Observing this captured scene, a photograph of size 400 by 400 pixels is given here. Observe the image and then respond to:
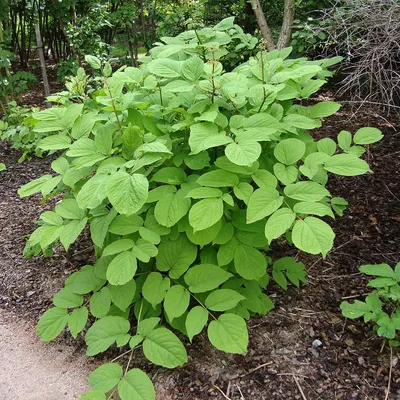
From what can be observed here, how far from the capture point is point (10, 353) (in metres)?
1.80

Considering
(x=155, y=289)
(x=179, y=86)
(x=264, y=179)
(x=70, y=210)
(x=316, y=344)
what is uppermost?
(x=179, y=86)

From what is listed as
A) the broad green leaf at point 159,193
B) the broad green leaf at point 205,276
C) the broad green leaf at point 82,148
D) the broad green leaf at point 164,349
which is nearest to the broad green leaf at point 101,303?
the broad green leaf at point 164,349

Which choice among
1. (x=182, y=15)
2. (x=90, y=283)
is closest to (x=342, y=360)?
(x=90, y=283)

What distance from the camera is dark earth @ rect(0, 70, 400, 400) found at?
157 centimetres

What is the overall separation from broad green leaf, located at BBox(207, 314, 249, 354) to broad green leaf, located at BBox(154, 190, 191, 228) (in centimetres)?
40

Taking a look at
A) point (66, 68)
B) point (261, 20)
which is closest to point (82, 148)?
point (261, 20)

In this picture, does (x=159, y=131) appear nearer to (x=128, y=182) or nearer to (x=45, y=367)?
(x=128, y=182)

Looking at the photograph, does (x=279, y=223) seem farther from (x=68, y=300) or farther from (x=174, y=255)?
(x=68, y=300)

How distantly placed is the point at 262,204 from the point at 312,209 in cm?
16

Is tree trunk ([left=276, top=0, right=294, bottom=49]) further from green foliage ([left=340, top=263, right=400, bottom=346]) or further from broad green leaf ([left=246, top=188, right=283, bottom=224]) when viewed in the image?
broad green leaf ([left=246, top=188, right=283, bottom=224])

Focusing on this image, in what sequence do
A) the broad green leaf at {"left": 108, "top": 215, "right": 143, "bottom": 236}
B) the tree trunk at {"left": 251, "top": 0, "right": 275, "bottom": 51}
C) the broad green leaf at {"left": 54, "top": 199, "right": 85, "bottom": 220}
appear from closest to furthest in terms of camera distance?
1. the broad green leaf at {"left": 108, "top": 215, "right": 143, "bottom": 236}
2. the broad green leaf at {"left": 54, "top": 199, "right": 85, "bottom": 220}
3. the tree trunk at {"left": 251, "top": 0, "right": 275, "bottom": 51}

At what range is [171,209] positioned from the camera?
4.64 ft

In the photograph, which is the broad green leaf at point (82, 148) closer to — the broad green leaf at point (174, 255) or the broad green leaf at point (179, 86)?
the broad green leaf at point (179, 86)

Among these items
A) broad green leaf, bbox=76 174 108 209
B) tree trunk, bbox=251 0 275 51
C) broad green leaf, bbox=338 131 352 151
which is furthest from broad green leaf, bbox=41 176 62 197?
tree trunk, bbox=251 0 275 51
